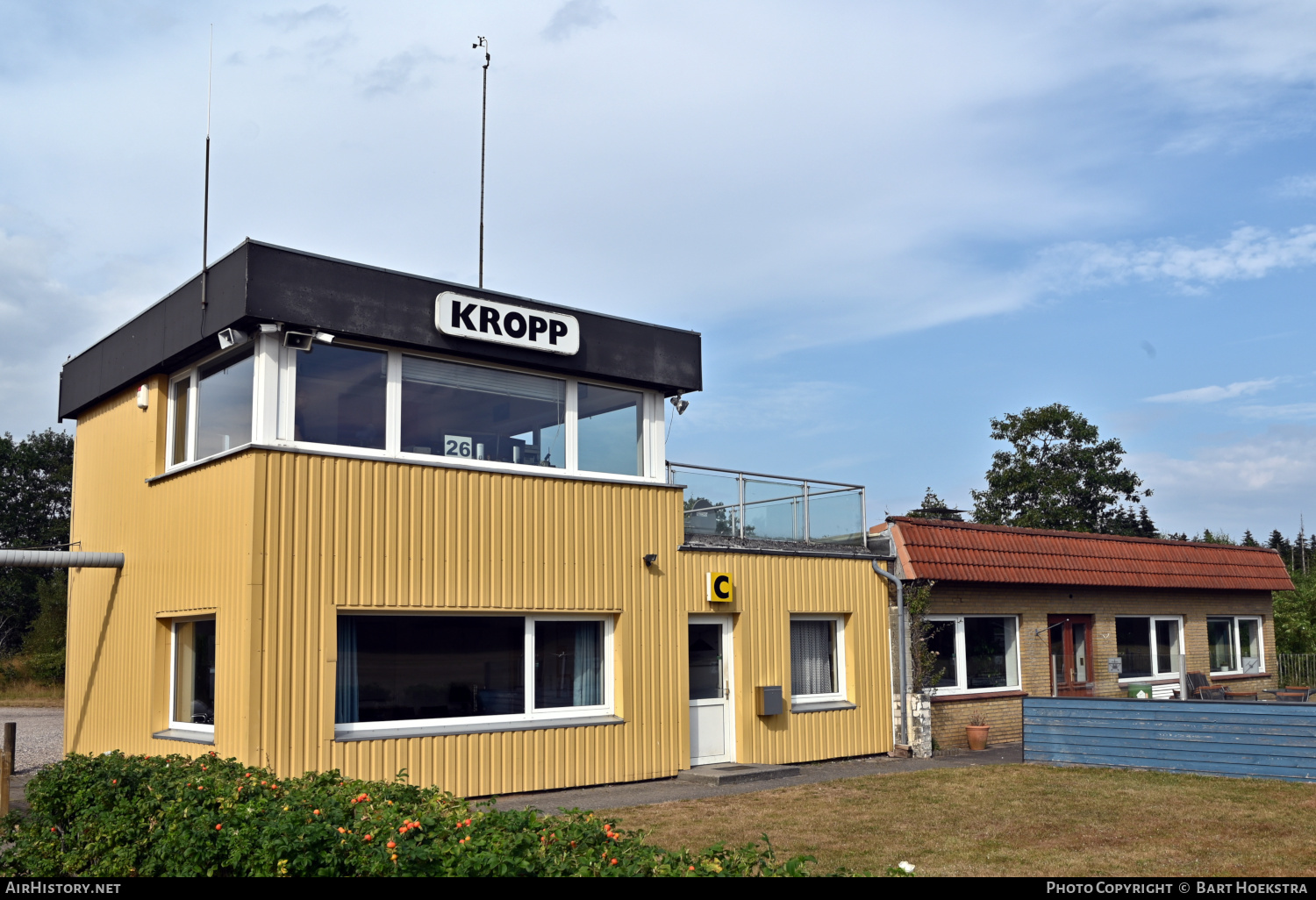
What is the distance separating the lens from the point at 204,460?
1220 centimetres

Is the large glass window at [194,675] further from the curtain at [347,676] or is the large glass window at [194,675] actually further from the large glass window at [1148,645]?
the large glass window at [1148,645]

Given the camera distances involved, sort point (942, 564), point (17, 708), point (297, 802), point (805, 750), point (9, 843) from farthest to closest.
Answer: point (17, 708)
point (942, 564)
point (805, 750)
point (9, 843)
point (297, 802)

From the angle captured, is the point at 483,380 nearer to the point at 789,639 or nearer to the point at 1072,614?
the point at 789,639

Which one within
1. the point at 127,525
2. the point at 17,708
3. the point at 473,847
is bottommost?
the point at 17,708

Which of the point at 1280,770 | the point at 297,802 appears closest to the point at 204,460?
the point at 297,802

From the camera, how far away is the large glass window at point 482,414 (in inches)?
501

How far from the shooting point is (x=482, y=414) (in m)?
13.3

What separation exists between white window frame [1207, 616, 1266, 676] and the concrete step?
1282 cm

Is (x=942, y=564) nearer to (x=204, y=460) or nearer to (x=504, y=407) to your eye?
(x=504, y=407)

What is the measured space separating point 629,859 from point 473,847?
78cm

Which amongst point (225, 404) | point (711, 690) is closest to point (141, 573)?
point (225, 404)

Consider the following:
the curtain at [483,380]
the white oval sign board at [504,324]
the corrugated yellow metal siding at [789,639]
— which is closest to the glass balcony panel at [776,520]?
the corrugated yellow metal siding at [789,639]

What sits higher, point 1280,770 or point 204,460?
point 204,460

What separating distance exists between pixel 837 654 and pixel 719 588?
9.48 ft
